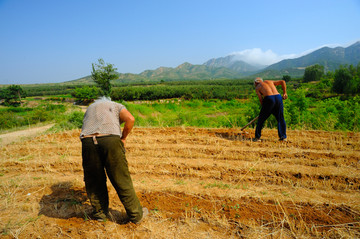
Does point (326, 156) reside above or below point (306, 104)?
below

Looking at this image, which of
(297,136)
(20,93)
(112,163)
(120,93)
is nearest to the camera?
(112,163)

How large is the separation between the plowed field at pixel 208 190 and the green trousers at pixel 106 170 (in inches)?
14.2

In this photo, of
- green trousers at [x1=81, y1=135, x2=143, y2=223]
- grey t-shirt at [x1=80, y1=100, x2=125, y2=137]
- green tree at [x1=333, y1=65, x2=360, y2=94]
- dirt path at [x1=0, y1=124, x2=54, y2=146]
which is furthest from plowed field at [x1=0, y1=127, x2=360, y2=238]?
green tree at [x1=333, y1=65, x2=360, y2=94]

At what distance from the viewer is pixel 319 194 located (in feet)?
10.0

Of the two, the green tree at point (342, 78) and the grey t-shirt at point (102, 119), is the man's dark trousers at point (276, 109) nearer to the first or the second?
the grey t-shirt at point (102, 119)

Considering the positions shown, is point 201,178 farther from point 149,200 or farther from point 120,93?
point 120,93

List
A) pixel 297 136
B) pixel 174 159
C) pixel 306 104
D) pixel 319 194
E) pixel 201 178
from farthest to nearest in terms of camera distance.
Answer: pixel 306 104, pixel 297 136, pixel 174 159, pixel 201 178, pixel 319 194

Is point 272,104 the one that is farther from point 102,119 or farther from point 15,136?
point 15,136

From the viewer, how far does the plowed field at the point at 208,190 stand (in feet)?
8.07

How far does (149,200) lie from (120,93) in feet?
142

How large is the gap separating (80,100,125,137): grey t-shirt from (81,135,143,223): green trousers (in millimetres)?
90

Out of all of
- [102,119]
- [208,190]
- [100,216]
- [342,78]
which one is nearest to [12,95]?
[100,216]

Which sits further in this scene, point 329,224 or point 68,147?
point 68,147

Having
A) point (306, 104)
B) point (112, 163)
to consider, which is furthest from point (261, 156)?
point (306, 104)
